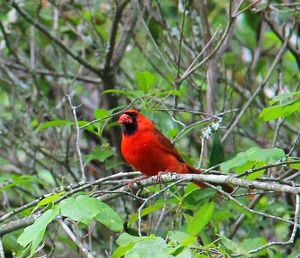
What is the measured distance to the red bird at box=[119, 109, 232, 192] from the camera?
4461mm

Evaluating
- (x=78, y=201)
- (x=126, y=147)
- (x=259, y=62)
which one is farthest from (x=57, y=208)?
(x=259, y=62)

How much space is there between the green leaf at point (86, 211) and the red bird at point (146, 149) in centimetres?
160

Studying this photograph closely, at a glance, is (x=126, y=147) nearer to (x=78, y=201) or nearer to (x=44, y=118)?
(x=44, y=118)

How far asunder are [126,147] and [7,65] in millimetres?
1846

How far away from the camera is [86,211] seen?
2.64 m

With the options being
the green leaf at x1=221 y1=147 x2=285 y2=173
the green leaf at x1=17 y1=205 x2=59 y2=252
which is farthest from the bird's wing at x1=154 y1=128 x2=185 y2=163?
the green leaf at x1=17 y1=205 x2=59 y2=252

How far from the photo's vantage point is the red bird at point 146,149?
14.6ft

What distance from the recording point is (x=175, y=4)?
6.59 m

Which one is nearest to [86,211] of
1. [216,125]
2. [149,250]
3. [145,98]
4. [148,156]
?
[149,250]

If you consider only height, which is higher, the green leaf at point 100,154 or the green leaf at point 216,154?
the green leaf at point 100,154

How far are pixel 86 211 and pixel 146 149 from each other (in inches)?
75.0

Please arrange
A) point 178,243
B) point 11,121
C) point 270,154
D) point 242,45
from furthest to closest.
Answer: point 242,45 < point 11,121 < point 270,154 < point 178,243

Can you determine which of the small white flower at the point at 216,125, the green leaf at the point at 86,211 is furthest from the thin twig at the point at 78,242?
the small white flower at the point at 216,125

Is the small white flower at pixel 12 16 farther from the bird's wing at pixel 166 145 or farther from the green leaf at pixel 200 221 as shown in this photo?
the green leaf at pixel 200 221
